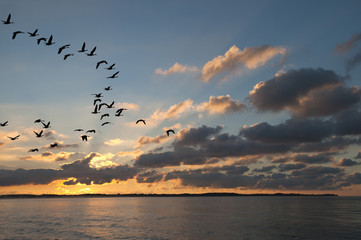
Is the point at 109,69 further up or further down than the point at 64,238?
further up

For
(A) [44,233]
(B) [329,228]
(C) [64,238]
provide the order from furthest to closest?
(B) [329,228], (A) [44,233], (C) [64,238]

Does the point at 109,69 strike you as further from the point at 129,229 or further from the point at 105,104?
the point at 129,229

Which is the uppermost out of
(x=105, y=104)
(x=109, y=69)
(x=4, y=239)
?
(x=109, y=69)

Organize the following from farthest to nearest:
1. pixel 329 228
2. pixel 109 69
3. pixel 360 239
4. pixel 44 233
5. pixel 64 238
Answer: pixel 329 228
pixel 44 233
pixel 64 238
pixel 360 239
pixel 109 69

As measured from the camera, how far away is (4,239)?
213 ft

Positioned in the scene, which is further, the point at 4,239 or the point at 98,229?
the point at 98,229

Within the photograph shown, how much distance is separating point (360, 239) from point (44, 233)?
215ft

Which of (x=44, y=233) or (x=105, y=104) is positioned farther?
(x=44, y=233)

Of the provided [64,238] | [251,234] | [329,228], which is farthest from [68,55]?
[329,228]

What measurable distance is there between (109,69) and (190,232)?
4183 cm

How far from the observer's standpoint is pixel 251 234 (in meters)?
68.1

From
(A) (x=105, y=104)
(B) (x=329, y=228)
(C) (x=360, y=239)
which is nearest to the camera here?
(A) (x=105, y=104)

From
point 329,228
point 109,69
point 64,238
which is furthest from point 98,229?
point 329,228

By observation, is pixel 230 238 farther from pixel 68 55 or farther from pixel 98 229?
pixel 68 55
